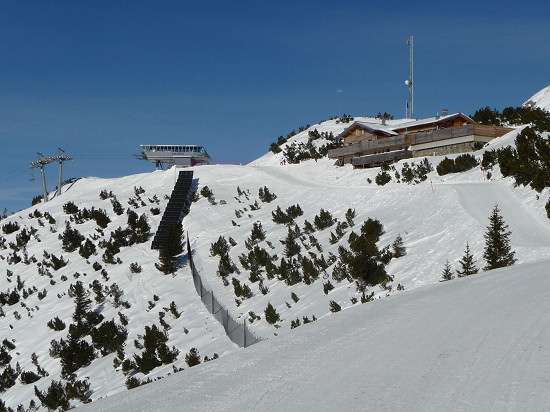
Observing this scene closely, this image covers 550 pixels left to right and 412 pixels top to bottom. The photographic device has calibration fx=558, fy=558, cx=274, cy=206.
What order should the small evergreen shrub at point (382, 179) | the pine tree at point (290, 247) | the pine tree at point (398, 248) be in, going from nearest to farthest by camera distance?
the pine tree at point (398, 248) < the pine tree at point (290, 247) < the small evergreen shrub at point (382, 179)

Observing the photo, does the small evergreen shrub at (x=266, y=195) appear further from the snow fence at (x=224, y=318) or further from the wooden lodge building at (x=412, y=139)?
the snow fence at (x=224, y=318)

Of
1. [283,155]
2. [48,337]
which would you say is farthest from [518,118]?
[48,337]

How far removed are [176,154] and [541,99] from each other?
2007 inches

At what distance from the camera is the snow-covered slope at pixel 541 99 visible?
71869 millimetres

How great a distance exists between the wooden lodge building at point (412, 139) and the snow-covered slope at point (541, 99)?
24.3 metres

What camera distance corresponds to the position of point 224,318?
2331cm

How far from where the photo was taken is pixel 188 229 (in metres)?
41.6

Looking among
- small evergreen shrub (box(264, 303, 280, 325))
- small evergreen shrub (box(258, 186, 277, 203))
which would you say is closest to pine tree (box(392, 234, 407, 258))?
small evergreen shrub (box(264, 303, 280, 325))

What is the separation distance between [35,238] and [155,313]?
22.7 m

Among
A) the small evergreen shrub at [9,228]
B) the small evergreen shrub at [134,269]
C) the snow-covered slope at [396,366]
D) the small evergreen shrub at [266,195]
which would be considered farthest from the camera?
the small evergreen shrub at [9,228]

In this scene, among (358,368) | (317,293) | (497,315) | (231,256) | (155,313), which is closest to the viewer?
(358,368)

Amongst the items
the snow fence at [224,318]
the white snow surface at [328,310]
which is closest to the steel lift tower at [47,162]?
the white snow surface at [328,310]

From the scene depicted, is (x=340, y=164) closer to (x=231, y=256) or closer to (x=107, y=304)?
(x=231, y=256)

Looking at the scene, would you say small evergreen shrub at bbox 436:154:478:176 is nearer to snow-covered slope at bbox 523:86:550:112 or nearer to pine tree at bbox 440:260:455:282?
pine tree at bbox 440:260:455:282
